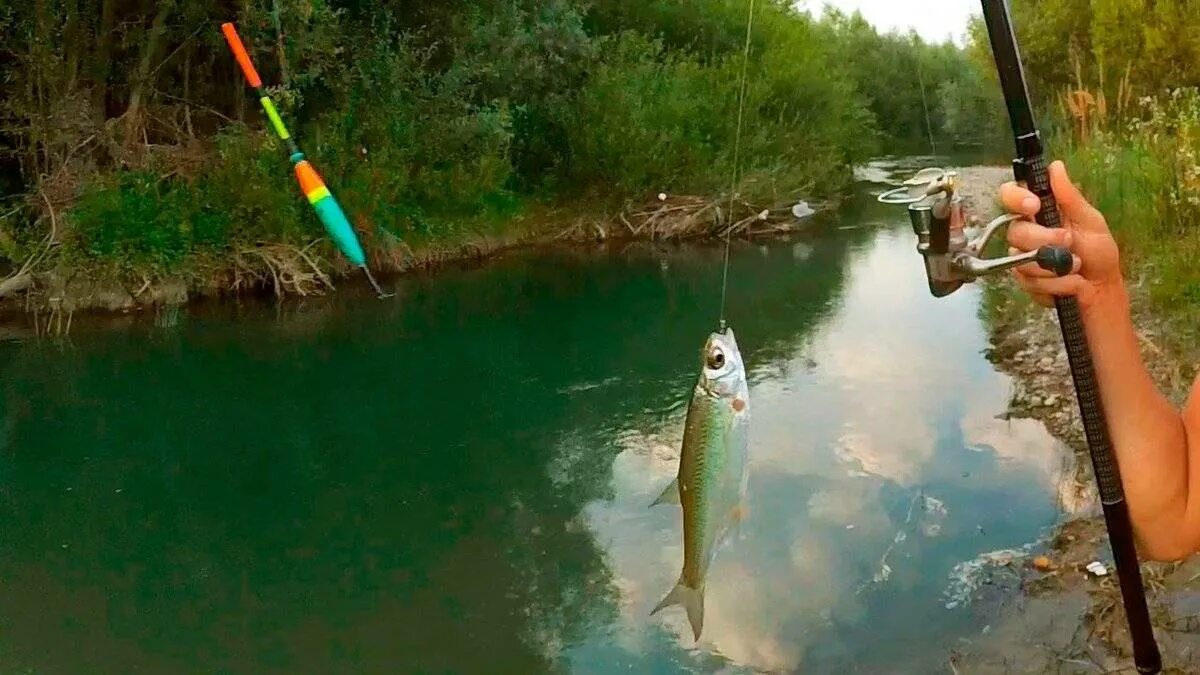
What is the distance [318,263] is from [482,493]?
687 cm

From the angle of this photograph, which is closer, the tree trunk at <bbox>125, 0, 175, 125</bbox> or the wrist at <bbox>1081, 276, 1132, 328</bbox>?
the wrist at <bbox>1081, 276, 1132, 328</bbox>

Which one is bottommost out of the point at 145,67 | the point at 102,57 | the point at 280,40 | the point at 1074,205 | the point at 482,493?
the point at 482,493

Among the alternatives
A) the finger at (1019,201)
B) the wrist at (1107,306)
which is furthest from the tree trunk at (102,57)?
the wrist at (1107,306)

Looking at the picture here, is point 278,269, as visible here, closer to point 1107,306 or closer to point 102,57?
point 102,57

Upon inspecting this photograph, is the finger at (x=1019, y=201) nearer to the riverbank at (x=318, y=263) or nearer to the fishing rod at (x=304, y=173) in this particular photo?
the fishing rod at (x=304, y=173)

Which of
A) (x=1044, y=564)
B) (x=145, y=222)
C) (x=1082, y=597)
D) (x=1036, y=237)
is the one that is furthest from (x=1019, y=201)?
(x=145, y=222)

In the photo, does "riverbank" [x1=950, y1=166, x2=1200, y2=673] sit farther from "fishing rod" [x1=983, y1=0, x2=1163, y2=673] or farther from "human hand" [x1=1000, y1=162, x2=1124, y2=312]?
"human hand" [x1=1000, y1=162, x2=1124, y2=312]

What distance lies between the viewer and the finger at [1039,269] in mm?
1641

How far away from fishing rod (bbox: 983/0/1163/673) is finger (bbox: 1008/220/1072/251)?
8cm

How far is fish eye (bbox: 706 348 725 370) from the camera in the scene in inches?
97.0

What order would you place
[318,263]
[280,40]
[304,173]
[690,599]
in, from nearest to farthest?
[690,599]
[304,173]
[280,40]
[318,263]

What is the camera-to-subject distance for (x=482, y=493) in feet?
20.8

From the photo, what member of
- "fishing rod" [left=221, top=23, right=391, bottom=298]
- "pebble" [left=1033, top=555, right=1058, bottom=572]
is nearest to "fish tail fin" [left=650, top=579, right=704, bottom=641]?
"pebble" [left=1033, top=555, right=1058, bottom=572]

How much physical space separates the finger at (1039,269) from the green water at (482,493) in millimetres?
2944
